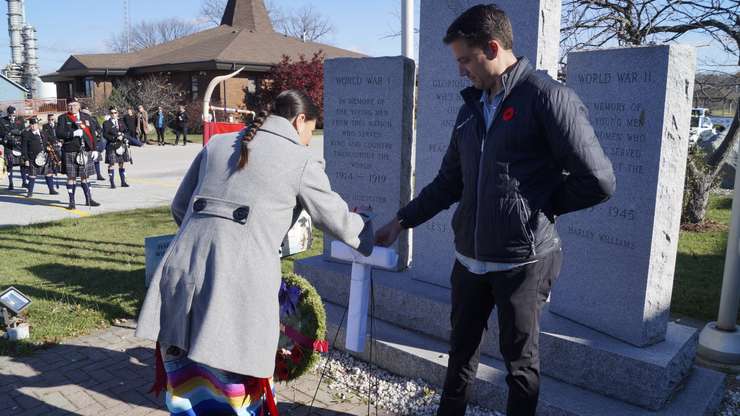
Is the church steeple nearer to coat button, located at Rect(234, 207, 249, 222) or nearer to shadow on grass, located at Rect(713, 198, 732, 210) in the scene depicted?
shadow on grass, located at Rect(713, 198, 732, 210)

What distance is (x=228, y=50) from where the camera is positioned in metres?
34.6

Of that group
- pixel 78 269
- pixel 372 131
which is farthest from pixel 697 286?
pixel 78 269

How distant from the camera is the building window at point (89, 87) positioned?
4172cm

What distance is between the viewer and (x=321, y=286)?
530 cm

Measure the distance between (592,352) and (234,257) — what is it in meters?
2.39

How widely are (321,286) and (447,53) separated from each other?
7.51ft

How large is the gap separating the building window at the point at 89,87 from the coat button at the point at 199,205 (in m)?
44.3

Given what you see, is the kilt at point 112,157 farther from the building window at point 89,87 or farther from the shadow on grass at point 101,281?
the building window at point 89,87

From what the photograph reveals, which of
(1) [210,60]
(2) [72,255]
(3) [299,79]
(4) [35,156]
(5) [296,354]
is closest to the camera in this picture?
(5) [296,354]

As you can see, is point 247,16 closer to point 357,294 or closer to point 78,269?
point 78,269

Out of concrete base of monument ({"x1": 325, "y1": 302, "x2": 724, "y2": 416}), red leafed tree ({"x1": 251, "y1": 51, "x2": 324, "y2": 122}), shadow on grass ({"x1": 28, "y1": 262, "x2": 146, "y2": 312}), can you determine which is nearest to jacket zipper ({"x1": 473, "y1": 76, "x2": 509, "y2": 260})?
concrete base of monument ({"x1": 325, "y1": 302, "x2": 724, "y2": 416})

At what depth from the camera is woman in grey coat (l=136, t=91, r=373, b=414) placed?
2.18m

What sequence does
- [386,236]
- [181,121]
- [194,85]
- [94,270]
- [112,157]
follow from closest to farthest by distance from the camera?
1. [386,236]
2. [94,270]
3. [112,157]
4. [181,121]
5. [194,85]

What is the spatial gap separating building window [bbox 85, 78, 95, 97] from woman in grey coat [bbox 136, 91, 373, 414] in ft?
145
